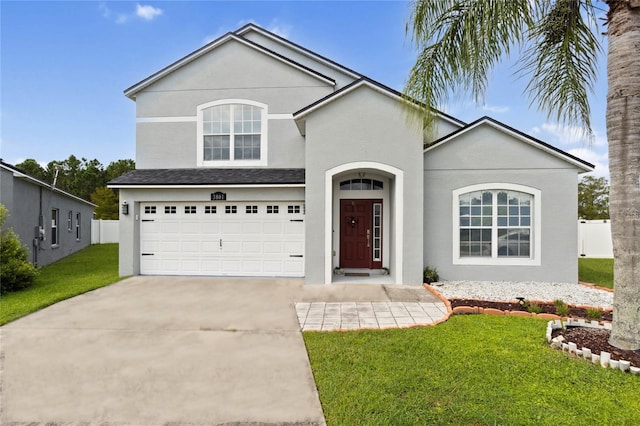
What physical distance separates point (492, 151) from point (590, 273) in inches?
256

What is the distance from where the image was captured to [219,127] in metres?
11.4

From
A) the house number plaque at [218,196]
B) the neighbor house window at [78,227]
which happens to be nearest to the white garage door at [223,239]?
the house number plaque at [218,196]

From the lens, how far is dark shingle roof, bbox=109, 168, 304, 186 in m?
10.1

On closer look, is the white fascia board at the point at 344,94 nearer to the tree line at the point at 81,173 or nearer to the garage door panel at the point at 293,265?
the garage door panel at the point at 293,265

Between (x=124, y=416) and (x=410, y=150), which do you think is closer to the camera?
(x=124, y=416)

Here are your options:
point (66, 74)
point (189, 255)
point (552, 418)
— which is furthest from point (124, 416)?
point (66, 74)

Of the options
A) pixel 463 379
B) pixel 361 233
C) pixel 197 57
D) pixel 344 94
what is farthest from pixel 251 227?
pixel 463 379

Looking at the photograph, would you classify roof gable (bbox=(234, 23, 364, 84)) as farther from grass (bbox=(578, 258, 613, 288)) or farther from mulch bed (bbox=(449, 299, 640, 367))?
grass (bbox=(578, 258, 613, 288))

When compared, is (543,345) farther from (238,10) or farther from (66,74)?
(66,74)

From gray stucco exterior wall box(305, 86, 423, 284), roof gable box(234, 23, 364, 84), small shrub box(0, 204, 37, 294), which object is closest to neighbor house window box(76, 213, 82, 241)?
small shrub box(0, 204, 37, 294)

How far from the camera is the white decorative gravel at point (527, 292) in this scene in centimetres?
741

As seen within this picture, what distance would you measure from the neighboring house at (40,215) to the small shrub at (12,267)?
10.2ft

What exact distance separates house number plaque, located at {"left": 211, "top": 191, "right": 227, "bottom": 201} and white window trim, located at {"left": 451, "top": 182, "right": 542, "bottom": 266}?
23.9ft

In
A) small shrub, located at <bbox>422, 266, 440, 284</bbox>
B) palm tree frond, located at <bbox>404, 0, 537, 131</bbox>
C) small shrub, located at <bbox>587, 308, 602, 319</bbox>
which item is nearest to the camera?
palm tree frond, located at <bbox>404, 0, 537, 131</bbox>
